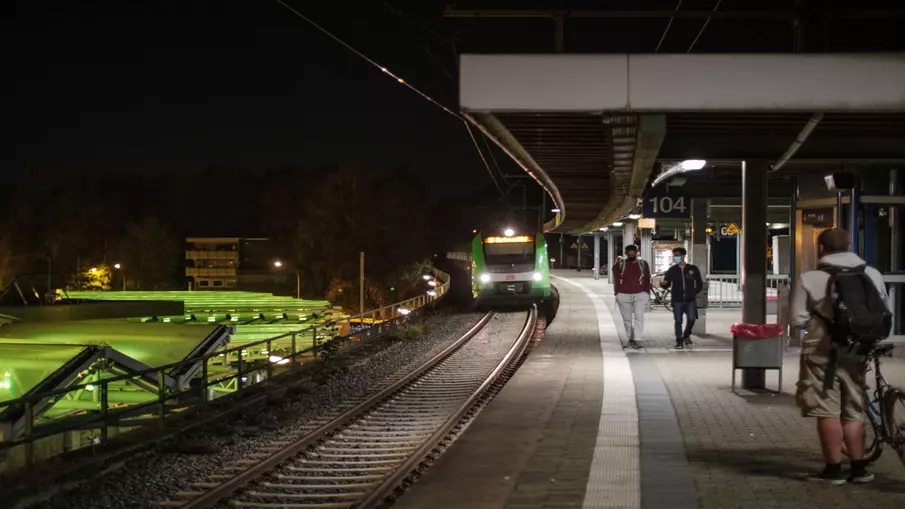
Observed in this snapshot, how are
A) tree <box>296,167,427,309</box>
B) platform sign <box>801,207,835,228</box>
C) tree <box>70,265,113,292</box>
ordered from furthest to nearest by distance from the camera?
tree <box>70,265,113,292</box>, tree <box>296,167,427,309</box>, platform sign <box>801,207,835,228</box>

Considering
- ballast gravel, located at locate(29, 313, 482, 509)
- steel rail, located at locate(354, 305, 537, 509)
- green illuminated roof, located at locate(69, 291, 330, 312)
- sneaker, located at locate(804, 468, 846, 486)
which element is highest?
sneaker, located at locate(804, 468, 846, 486)

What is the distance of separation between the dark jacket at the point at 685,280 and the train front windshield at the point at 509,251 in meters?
15.8

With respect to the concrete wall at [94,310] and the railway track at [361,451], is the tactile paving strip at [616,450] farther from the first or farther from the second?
the concrete wall at [94,310]

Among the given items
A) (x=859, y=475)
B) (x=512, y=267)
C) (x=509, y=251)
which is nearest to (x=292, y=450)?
(x=859, y=475)

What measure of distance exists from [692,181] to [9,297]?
3230 centimetres

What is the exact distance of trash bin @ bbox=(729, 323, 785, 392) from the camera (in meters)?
11.2

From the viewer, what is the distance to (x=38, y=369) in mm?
16656

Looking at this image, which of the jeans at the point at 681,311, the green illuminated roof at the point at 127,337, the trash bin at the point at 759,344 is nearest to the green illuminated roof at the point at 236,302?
the green illuminated roof at the point at 127,337

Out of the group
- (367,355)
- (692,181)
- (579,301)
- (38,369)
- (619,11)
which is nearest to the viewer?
(619,11)

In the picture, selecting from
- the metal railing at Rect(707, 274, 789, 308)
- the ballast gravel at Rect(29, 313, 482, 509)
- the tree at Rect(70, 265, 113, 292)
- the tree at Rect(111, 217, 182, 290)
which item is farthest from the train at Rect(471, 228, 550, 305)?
the tree at Rect(111, 217, 182, 290)

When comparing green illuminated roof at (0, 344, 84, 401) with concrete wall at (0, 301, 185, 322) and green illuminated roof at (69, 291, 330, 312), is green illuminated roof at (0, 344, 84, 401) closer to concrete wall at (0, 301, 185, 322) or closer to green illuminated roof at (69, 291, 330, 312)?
green illuminated roof at (69, 291, 330, 312)

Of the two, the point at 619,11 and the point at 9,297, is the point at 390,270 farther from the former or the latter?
the point at 619,11

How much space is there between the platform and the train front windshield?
58.1 feet

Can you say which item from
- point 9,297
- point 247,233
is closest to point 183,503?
point 9,297
